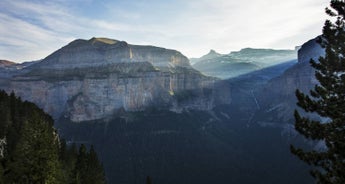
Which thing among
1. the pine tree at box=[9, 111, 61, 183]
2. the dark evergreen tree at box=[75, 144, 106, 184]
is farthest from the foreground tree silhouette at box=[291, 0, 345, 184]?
the dark evergreen tree at box=[75, 144, 106, 184]

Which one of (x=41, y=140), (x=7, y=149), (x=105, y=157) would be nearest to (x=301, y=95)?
(x=41, y=140)

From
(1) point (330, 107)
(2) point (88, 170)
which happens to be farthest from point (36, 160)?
(2) point (88, 170)

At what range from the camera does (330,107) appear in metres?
26.2

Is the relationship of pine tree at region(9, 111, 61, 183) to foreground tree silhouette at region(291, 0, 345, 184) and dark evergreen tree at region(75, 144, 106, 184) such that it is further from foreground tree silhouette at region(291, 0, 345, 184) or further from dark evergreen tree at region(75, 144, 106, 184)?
dark evergreen tree at region(75, 144, 106, 184)

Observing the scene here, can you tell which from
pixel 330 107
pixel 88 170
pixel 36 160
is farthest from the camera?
pixel 88 170

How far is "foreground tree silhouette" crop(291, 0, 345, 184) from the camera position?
25.4 meters

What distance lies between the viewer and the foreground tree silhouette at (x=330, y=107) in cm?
2538

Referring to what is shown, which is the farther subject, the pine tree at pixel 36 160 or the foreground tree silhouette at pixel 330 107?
the pine tree at pixel 36 160

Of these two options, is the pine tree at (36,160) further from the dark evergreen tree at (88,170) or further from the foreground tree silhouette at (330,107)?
the dark evergreen tree at (88,170)

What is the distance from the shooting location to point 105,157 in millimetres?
199500

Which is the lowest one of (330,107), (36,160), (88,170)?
(88,170)

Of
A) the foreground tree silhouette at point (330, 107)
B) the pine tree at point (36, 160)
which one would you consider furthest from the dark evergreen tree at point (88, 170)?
the foreground tree silhouette at point (330, 107)

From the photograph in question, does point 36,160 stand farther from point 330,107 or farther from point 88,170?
point 88,170

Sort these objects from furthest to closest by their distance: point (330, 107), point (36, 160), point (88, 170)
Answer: point (88, 170) → point (36, 160) → point (330, 107)
